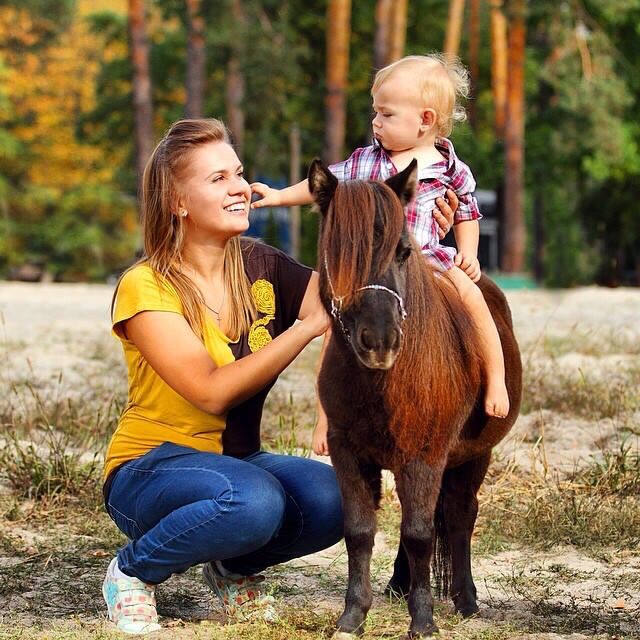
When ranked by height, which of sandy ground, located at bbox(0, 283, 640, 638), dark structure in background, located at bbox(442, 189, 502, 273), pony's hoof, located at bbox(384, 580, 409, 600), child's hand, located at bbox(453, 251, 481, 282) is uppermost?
child's hand, located at bbox(453, 251, 481, 282)

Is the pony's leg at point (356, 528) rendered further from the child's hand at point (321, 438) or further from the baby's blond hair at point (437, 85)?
the baby's blond hair at point (437, 85)

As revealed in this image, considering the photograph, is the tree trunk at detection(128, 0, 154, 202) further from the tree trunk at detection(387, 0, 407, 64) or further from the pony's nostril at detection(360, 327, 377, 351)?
the pony's nostril at detection(360, 327, 377, 351)

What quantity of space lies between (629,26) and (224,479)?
34.6 metres

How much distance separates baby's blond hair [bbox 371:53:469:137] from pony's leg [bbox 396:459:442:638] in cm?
146

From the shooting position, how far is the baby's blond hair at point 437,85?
15.0 feet

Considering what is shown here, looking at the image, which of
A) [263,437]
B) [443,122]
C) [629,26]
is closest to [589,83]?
[629,26]

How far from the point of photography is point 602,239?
137 ft

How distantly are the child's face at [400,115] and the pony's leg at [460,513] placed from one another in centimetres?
Result: 135

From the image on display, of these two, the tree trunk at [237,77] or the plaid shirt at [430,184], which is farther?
the tree trunk at [237,77]

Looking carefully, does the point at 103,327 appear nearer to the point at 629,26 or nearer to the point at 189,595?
the point at 189,595

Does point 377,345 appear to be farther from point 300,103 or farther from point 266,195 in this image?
point 300,103

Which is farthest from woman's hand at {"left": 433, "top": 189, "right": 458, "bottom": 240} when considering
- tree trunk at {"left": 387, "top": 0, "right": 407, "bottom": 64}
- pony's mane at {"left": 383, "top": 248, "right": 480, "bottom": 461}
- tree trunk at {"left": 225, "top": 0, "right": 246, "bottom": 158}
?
tree trunk at {"left": 225, "top": 0, "right": 246, "bottom": 158}

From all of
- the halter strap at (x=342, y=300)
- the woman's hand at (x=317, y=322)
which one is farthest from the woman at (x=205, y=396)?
the halter strap at (x=342, y=300)

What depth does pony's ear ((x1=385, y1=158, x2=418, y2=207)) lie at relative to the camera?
380 cm
